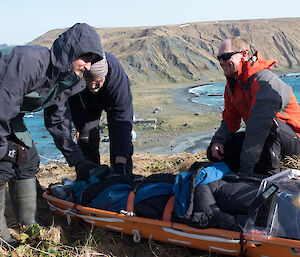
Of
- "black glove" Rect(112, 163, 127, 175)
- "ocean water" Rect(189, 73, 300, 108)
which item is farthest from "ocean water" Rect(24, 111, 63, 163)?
"ocean water" Rect(189, 73, 300, 108)

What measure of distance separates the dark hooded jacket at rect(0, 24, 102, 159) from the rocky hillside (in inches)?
2363

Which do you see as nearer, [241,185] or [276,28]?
[241,185]

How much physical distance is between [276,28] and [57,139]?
115 meters

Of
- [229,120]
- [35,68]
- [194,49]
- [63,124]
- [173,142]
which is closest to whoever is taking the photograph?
[35,68]

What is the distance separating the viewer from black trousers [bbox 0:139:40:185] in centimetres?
295

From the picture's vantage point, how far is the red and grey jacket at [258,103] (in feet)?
10.7

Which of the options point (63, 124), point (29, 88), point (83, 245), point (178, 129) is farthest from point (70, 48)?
point (178, 129)

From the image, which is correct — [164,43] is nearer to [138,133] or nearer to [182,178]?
[138,133]

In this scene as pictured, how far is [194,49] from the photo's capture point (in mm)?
79500

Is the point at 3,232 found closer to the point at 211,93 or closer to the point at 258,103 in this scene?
the point at 258,103

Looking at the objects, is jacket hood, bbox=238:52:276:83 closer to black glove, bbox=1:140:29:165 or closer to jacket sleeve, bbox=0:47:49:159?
jacket sleeve, bbox=0:47:49:159

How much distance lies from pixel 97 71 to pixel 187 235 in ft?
6.64

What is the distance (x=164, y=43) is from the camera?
75625 millimetres

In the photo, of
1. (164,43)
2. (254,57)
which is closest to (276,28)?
(164,43)
